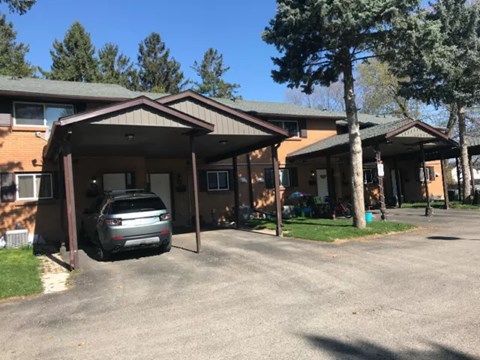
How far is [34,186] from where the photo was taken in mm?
15070

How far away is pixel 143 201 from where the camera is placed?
10484mm

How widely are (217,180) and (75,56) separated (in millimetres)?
22013

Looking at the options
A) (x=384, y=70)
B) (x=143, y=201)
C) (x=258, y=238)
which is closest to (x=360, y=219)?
(x=258, y=238)

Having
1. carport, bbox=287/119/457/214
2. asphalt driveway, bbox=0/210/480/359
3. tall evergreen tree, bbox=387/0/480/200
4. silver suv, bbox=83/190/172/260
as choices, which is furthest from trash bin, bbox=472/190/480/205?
silver suv, bbox=83/190/172/260

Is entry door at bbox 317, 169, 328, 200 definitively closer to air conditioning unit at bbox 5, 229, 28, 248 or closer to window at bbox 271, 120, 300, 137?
window at bbox 271, 120, 300, 137

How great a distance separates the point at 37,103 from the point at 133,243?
26.9ft

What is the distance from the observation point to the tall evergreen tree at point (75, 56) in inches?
1352

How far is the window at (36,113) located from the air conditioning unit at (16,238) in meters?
3.88

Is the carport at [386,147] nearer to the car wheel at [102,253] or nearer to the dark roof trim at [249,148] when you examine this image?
the dark roof trim at [249,148]

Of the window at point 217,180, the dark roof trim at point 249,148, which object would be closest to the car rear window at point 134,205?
the dark roof trim at point 249,148

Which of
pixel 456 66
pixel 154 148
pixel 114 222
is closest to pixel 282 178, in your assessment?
pixel 154 148

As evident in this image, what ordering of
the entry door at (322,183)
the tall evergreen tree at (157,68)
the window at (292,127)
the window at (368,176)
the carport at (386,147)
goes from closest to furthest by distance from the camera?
the carport at (386,147), the window at (292,127), the entry door at (322,183), the window at (368,176), the tall evergreen tree at (157,68)

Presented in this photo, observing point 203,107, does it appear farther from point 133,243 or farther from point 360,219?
point 360,219

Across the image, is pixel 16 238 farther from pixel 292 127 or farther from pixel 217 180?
pixel 292 127
